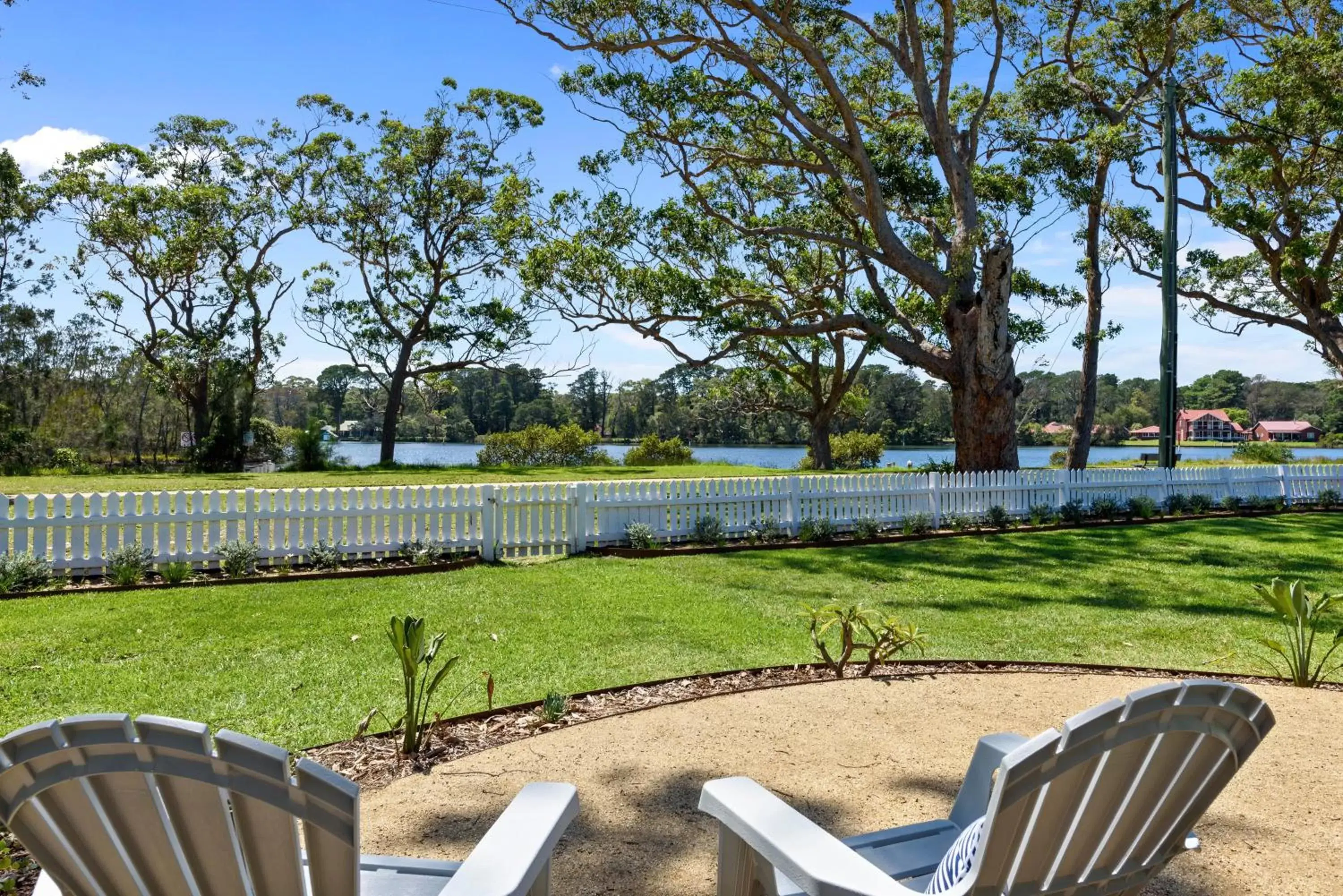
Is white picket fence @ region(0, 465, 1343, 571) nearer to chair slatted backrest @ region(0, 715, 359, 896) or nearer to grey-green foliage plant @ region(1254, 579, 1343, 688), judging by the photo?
grey-green foliage plant @ region(1254, 579, 1343, 688)

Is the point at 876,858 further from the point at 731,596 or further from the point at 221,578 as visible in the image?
the point at 221,578

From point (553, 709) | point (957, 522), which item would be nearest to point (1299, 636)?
point (553, 709)

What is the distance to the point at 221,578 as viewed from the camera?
29.2 feet

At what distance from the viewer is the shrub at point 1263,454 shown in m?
26.2

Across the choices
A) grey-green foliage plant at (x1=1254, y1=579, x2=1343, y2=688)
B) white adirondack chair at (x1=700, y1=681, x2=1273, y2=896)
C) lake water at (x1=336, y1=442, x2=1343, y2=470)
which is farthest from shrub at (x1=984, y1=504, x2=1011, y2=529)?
white adirondack chair at (x1=700, y1=681, x2=1273, y2=896)

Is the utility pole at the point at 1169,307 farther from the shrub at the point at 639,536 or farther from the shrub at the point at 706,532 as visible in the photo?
the shrub at the point at 639,536

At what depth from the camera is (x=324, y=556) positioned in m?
9.41

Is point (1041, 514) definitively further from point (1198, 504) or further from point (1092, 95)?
point (1092, 95)

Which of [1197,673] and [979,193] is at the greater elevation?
[979,193]

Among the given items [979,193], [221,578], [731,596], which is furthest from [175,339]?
[731,596]

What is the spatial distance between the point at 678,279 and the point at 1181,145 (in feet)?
45.9

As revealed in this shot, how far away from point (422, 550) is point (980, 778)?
8.20 meters

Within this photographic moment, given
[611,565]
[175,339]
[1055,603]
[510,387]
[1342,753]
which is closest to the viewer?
[1342,753]

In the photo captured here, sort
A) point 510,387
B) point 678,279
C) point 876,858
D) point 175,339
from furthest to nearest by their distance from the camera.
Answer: point 510,387, point 175,339, point 678,279, point 876,858
